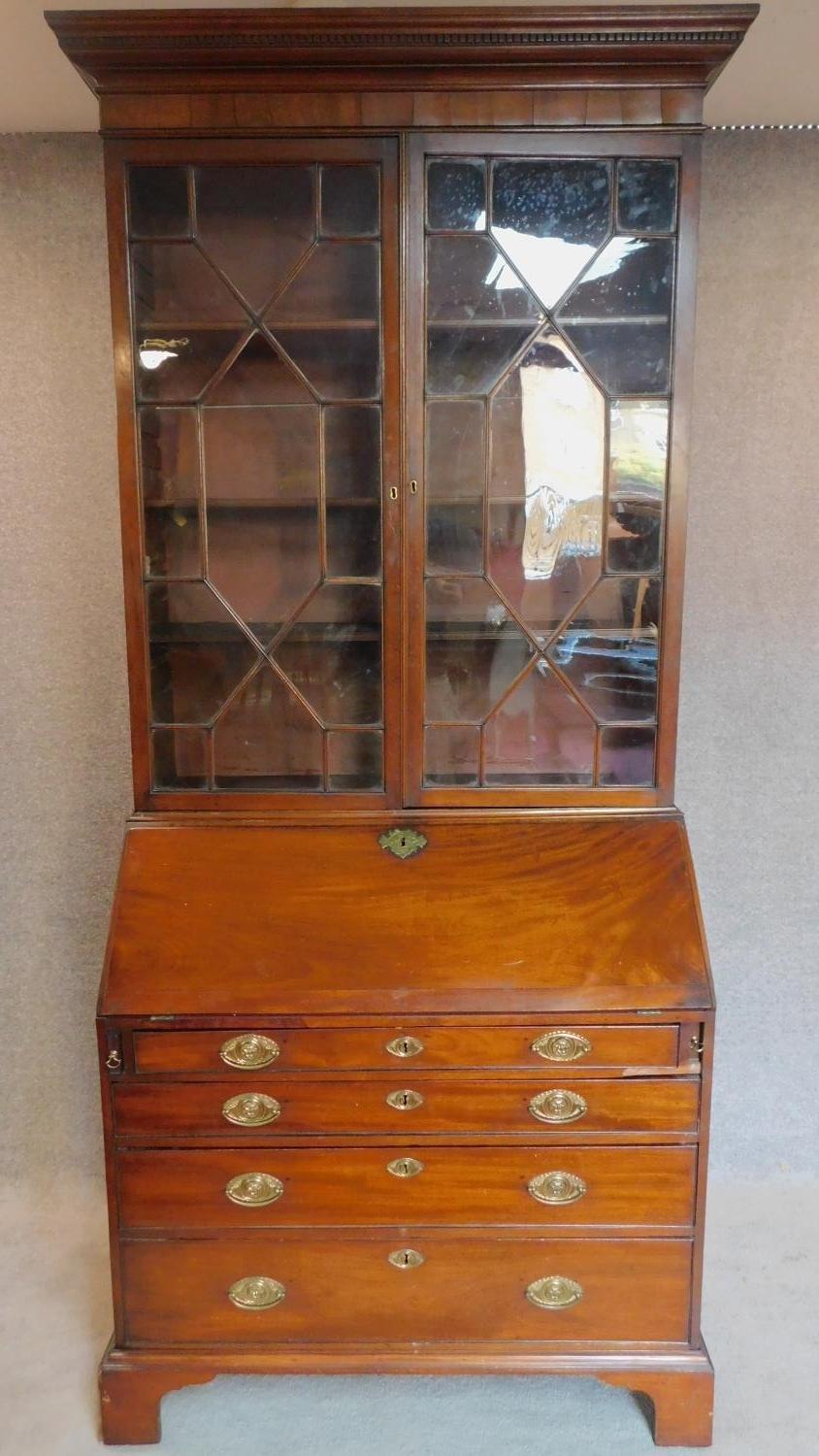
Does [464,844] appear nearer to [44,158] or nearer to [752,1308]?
[752,1308]

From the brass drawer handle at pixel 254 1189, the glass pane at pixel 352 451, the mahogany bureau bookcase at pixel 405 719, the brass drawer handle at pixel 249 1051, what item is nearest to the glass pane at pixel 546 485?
the mahogany bureau bookcase at pixel 405 719

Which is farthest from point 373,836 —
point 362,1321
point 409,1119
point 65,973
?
point 65,973

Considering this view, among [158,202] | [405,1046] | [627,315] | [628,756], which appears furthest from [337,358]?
[405,1046]

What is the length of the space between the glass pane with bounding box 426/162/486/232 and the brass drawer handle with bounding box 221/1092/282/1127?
4.66 feet

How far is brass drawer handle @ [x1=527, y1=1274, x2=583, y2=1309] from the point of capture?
169 centimetres

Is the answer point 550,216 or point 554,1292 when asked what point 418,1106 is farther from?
point 550,216

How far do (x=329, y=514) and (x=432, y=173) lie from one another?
555 millimetres

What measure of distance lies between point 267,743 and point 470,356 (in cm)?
73

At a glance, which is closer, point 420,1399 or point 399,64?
point 399,64

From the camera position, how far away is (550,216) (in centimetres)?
165

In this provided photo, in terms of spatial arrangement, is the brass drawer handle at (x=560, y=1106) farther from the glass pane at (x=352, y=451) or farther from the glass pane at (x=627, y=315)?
the glass pane at (x=627, y=315)

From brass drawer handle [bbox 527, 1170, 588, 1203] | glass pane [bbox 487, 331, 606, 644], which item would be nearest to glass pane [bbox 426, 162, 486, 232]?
glass pane [bbox 487, 331, 606, 644]

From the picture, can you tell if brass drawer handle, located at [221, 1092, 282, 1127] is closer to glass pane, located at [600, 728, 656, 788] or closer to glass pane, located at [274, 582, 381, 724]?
glass pane, located at [274, 582, 381, 724]

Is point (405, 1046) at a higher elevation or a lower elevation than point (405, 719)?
lower
